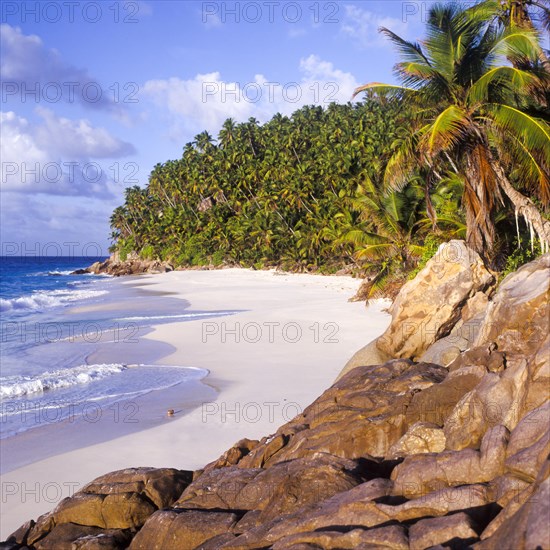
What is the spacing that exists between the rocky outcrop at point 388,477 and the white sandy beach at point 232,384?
153cm

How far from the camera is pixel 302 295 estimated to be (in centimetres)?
3259

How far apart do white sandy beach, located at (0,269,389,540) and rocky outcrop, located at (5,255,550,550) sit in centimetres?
153

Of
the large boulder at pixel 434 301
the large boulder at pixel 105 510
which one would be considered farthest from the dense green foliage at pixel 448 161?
the large boulder at pixel 105 510

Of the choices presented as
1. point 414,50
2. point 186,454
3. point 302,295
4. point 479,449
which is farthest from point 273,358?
point 302,295

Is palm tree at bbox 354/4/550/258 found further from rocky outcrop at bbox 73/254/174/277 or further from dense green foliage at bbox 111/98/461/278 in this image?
rocky outcrop at bbox 73/254/174/277

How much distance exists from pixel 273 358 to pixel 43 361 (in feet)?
21.5

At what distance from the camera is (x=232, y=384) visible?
1334cm

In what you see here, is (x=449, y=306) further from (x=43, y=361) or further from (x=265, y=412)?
(x=43, y=361)

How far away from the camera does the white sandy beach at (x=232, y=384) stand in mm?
8742

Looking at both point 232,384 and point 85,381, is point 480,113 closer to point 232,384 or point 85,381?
point 232,384

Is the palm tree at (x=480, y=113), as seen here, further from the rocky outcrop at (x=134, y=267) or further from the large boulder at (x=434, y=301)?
the rocky outcrop at (x=134, y=267)

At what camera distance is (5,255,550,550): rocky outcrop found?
14.6ft

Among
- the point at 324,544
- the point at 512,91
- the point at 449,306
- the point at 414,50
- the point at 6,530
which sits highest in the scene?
the point at 414,50

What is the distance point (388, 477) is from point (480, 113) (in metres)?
11.7
